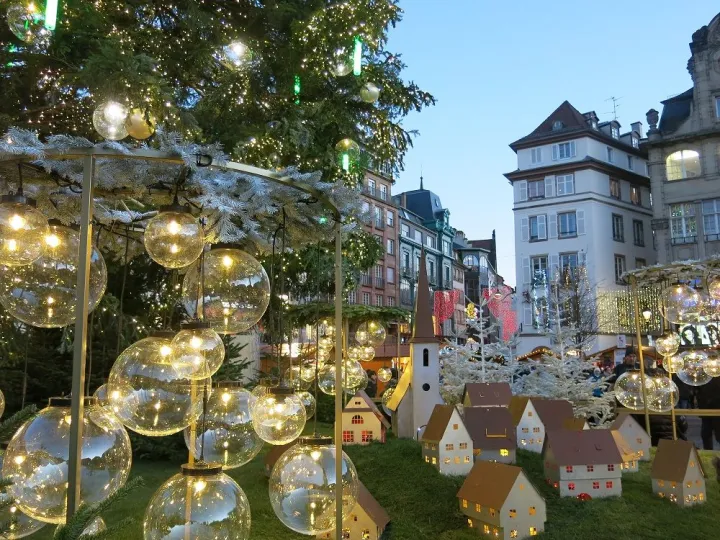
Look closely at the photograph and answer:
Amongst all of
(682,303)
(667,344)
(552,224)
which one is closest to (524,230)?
(552,224)

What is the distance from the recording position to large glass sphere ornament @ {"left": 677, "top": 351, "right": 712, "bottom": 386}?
8.82 m

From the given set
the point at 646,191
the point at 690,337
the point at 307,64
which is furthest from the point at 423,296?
the point at 646,191

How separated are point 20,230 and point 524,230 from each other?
122 ft

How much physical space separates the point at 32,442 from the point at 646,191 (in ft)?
141

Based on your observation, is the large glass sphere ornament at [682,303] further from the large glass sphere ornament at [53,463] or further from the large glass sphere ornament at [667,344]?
the large glass sphere ornament at [53,463]

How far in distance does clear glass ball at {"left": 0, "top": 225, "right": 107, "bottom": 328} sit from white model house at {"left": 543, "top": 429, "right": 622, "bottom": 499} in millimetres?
6755

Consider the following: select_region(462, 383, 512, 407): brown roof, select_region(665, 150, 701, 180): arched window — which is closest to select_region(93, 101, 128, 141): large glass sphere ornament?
select_region(462, 383, 512, 407): brown roof

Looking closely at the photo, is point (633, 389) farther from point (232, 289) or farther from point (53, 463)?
point (53, 463)

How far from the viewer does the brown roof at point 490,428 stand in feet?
29.2

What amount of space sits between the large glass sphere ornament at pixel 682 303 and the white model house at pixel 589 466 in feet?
5.94

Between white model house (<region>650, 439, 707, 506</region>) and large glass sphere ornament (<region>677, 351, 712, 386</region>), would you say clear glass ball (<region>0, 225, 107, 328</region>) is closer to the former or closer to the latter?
white model house (<region>650, 439, 707, 506</region>)

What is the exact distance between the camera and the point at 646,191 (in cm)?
3978

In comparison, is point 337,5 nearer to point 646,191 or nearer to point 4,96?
point 4,96

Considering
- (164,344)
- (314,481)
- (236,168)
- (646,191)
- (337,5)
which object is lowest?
(314,481)
